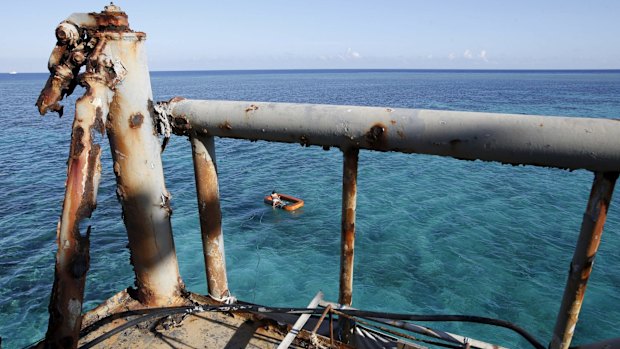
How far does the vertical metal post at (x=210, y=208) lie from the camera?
2.27 metres

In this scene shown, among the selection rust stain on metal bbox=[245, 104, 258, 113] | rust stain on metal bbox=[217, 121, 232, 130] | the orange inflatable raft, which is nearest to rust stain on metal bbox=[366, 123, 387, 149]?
rust stain on metal bbox=[245, 104, 258, 113]

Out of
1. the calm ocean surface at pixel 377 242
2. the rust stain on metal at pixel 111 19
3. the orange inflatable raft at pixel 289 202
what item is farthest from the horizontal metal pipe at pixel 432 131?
the orange inflatable raft at pixel 289 202

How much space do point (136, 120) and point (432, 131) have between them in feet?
5.11

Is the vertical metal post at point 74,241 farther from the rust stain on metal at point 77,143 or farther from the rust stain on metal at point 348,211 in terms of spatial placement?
the rust stain on metal at point 348,211

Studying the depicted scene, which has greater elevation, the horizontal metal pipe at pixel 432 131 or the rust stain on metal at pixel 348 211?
the horizontal metal pipe at pixel 432 131

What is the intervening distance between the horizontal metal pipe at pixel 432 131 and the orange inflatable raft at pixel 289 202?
16045mm

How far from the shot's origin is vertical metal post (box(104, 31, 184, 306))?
2084 millimetres

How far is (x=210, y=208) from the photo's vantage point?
240 cm

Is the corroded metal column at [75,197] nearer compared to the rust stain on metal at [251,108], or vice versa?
the corroded metal column at [75,197]

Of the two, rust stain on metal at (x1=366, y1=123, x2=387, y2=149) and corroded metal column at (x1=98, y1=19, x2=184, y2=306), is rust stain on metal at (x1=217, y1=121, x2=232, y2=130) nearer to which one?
corroded metal column at (x1=98, y1=19, x2=184, y2=306)

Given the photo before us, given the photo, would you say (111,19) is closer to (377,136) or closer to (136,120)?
(136,120)

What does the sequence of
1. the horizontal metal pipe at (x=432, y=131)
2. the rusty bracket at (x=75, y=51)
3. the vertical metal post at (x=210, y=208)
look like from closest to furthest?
the horizontal metal pipe at (x=432, y=131)
the rusty bracket at (x=75, y=51)
the vertical metal post at (x=210, y=208)

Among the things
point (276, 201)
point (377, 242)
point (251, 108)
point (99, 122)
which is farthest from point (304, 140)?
point (276, 201)

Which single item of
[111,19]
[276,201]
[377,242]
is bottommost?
[377,242]
